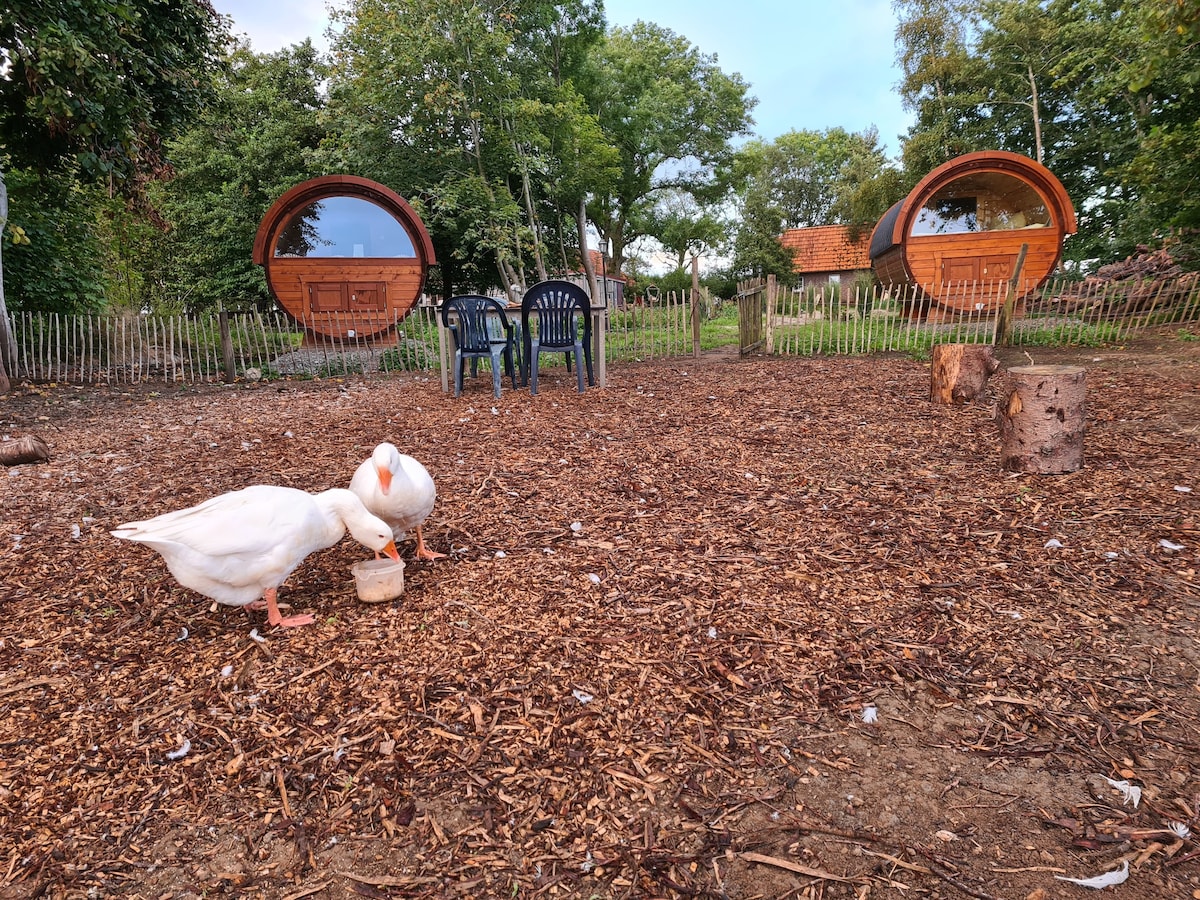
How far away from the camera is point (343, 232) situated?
11984 mm

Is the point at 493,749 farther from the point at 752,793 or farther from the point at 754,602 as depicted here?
the point at 754,602

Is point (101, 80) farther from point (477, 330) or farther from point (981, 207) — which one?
point (981, 207)

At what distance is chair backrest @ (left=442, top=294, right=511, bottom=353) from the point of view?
7262 mm

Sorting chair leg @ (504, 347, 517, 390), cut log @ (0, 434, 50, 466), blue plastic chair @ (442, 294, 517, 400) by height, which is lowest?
cut log @ (0, 434, 50, 466)

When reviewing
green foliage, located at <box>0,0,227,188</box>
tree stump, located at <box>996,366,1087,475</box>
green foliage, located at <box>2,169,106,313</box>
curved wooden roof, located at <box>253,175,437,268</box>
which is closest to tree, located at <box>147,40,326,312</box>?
green foliage, located at <box>2,169,106,313</box>

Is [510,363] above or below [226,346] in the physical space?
below

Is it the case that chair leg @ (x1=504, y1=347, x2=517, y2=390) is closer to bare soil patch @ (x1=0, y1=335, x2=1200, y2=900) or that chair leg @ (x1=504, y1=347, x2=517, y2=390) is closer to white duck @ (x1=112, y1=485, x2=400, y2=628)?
bare soil patch @ (x1=0, y1=335, x2=1200, y2=900)

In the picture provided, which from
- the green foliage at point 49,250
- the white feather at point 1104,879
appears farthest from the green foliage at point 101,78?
the white feather at point 1104,879

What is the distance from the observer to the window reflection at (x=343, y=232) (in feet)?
38.3

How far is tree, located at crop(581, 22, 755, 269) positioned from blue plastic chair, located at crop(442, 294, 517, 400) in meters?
17.4

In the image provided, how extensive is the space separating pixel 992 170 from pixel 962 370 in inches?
396

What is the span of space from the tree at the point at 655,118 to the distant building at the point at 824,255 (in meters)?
6.59

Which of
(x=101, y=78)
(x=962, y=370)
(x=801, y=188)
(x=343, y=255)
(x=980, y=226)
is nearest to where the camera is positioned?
(x=962, y=370)

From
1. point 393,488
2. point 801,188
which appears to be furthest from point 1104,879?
point 801,188
